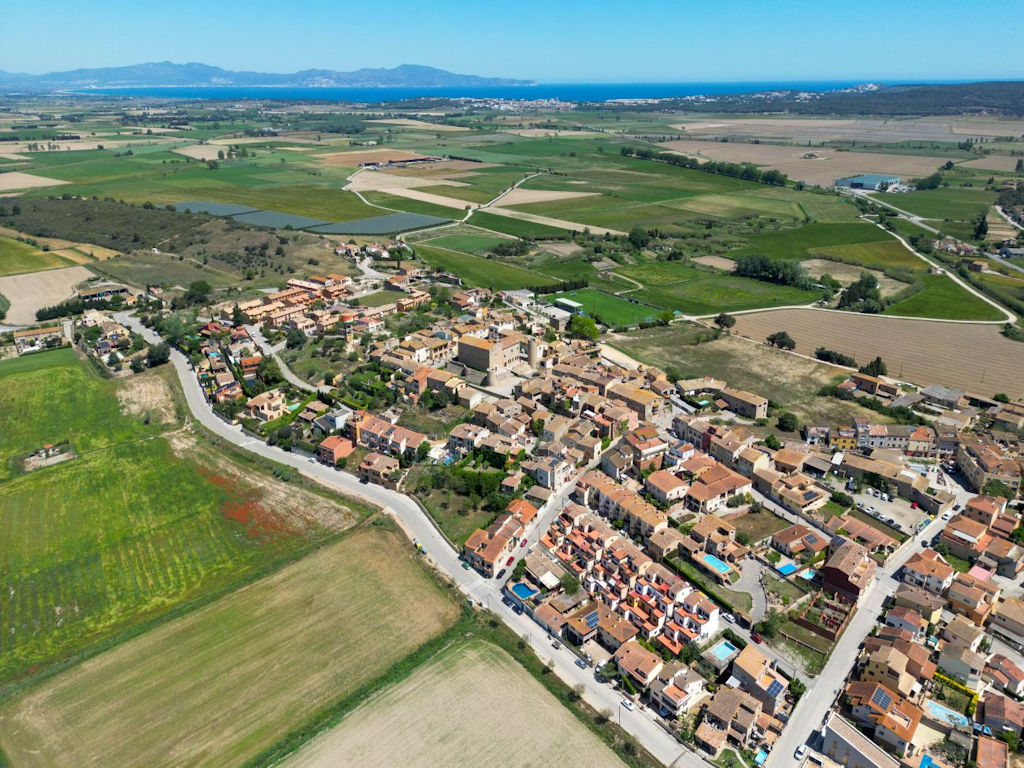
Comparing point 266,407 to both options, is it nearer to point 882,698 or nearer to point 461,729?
point 461,729

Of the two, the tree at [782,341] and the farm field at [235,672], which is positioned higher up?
the tree at [782,341]

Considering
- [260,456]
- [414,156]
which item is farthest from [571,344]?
[414,156]

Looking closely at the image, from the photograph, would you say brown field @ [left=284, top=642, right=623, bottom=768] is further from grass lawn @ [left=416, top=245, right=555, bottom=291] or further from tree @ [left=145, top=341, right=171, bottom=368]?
grass lawn @ [left=416, top=245, right=555, bottom=291]

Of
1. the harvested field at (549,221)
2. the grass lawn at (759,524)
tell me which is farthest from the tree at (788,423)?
the harvested field at (549,221)

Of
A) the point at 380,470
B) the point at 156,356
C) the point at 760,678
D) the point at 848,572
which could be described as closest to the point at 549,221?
the point at 156,356

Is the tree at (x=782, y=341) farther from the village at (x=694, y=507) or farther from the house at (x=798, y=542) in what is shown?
the house at (x=798, y=542)
